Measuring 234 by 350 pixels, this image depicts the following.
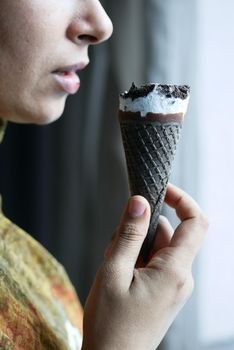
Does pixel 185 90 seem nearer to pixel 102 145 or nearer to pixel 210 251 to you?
pixel 210 251

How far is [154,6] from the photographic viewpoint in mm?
1489

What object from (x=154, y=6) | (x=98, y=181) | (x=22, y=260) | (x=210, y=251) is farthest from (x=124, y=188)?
(x=22, y=260)

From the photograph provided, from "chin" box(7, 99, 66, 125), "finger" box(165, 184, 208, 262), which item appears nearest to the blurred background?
"finger" box(165, 184, 208, 262)

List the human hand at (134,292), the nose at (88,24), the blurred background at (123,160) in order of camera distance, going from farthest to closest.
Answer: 1. the blurred background at (123,160)
2. the nose at (88,24)
3. the human hand at (134,292)

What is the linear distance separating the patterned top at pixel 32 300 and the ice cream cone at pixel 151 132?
0.89 ft

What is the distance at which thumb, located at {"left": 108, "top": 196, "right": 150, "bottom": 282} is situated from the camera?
2.42 feet

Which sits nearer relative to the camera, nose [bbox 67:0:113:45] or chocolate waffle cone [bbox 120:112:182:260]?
chocolate waffle cone [bbox 120:112:182:260]

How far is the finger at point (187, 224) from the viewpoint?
2.59ft

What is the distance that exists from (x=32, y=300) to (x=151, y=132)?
393mm

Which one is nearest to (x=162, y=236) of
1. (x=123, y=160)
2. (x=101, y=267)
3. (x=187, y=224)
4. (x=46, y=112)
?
(x=187, y=224)

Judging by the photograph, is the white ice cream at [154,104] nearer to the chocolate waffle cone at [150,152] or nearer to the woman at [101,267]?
the chocolate waffle cone at [150,152]

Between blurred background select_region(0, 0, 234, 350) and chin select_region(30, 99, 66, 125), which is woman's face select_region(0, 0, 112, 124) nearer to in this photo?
chin select_region(30, 99, 66, 125)

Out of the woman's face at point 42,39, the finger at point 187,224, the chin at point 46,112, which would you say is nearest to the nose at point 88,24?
the woman's face at point 42,39

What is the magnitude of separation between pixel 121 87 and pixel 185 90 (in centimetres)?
95
